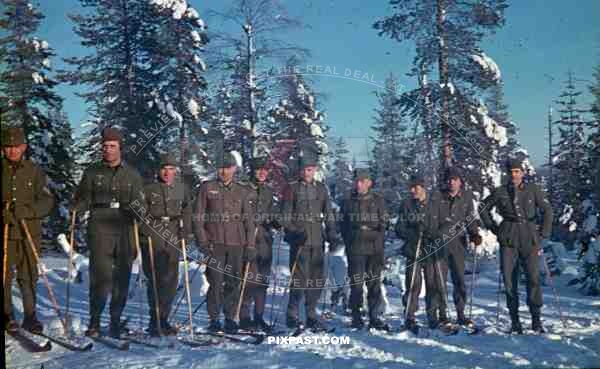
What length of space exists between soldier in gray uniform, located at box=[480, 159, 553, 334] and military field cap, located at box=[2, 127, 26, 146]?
5.53m

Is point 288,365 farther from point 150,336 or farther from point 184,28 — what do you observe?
point 184,28

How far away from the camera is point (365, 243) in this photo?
6.54 meters

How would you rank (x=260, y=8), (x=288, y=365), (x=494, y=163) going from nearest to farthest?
1. (x=288, y=365)
2. (x=260, y=8)
3. (x=494, y=163)

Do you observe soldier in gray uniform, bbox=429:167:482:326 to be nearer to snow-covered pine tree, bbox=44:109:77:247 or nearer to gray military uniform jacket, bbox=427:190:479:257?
gray military uniform jacket, bbox=427:190:479:257

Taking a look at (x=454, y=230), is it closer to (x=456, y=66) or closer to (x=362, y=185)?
(x=362, y=185)

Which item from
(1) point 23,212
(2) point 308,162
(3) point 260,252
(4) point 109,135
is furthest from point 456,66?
(1) point 23,212

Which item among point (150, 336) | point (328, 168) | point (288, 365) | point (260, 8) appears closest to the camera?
point (288, 365)

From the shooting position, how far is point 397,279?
35.2 ft

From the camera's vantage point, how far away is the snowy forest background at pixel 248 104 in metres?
7.26

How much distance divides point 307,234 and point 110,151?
267 centimetres

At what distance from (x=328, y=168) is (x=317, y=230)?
1496 mm

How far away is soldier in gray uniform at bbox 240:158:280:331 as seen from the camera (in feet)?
21.4

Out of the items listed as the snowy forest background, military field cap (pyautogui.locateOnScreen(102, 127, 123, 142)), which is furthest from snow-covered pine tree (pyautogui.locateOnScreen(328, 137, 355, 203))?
military field cap (pyautogui.locateOnScreen(102, 127, 123, 142))

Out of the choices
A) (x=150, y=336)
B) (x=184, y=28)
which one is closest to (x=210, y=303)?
(x=150, y=336)
